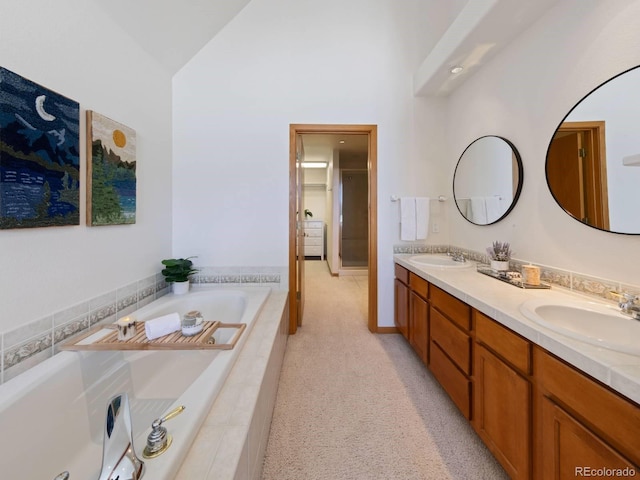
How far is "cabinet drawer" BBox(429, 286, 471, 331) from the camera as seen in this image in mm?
1380

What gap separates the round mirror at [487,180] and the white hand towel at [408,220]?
415mm

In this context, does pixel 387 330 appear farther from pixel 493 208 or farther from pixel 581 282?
pixel 581 282

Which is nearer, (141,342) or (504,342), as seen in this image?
(504,342)

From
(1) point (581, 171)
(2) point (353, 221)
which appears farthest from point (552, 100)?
(2) point (353, 221)

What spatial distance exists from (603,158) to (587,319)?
0.77m

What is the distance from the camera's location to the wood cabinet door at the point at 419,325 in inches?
74.6

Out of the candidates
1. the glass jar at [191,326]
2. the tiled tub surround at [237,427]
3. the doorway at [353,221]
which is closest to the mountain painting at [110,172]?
the glass jar at [191,326]

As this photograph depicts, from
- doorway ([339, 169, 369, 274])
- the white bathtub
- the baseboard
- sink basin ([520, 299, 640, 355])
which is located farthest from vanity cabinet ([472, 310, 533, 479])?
doorway ([339, 169, 369, 274])

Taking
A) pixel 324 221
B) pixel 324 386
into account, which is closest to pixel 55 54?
pixel 324 386

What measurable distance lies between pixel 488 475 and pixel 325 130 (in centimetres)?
268

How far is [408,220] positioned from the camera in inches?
101

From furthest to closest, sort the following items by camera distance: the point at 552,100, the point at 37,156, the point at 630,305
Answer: the point at 552,100 → the point at 37,156 → the point at 630,305

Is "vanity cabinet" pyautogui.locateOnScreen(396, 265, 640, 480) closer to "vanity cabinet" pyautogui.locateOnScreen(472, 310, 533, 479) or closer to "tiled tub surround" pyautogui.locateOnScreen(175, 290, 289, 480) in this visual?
"vanity cabinet" pyautogui.locateOnScreen(472, 310, 533, 479)

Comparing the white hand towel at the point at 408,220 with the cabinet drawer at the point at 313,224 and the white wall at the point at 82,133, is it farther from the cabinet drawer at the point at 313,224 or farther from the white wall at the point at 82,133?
the cabinet drawer at the point at 313,224
